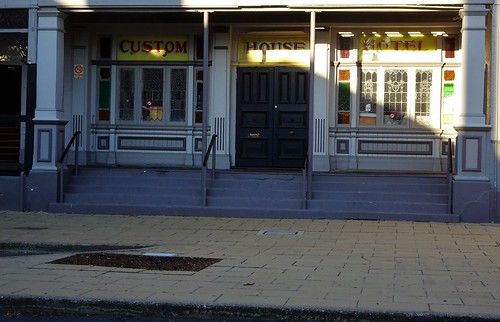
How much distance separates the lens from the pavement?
7.70 m

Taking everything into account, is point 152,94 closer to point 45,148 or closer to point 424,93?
point 45,148

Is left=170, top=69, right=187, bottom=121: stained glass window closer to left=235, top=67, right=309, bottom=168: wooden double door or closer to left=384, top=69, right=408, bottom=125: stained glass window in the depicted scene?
left=235, top=67, right=309, bottom=168: wooden double door

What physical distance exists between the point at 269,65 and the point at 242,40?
33.5 inches

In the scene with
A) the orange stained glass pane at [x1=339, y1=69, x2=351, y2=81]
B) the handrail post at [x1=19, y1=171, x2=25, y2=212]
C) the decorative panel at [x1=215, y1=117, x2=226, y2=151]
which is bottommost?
the handrail post at [x1=19, y1=171, x2=25, y2=212]

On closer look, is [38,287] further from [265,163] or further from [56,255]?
[265,163]

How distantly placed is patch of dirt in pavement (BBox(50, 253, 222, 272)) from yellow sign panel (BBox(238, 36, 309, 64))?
314 inches

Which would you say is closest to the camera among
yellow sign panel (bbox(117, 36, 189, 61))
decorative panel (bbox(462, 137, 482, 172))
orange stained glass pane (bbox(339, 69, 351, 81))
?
decorative panel (bbox(462, 137, 482, 172))

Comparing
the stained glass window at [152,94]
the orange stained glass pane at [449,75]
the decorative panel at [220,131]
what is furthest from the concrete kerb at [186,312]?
the orange stained glass pane at [449,75]

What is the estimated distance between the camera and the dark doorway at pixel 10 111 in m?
16.5

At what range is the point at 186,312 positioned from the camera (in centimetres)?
767

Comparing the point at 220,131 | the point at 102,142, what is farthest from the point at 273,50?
the point at 102,142

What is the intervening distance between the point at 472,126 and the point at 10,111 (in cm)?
953

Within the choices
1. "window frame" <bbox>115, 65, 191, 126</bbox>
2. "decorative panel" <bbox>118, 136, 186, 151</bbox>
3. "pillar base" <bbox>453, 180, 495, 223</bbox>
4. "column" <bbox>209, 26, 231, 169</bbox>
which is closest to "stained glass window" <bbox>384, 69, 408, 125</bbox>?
"pillar base" <bbox>453, 180, 495, 223</bbox>

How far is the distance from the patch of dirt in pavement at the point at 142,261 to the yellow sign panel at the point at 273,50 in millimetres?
7980
